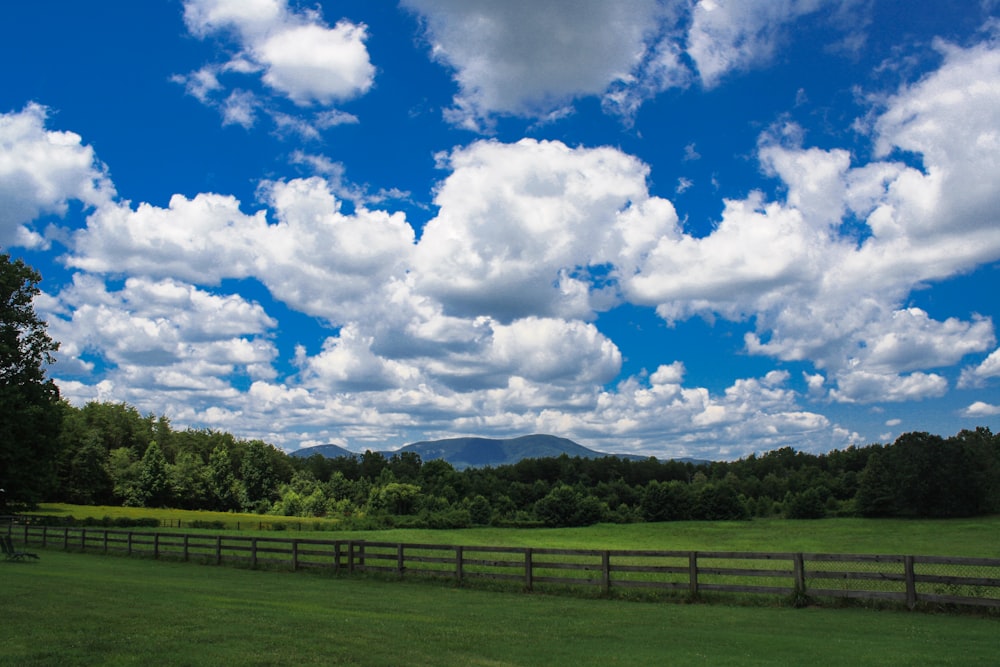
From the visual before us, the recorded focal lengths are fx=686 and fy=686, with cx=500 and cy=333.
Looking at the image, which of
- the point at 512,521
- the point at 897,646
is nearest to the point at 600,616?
the point at 897,646

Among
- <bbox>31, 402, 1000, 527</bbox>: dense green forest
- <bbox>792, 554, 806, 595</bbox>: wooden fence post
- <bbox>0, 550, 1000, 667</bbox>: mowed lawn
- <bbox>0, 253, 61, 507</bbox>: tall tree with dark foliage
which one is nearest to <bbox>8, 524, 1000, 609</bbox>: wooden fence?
<bbox>792, 554, 806, 595</bbox>: wooden fence post

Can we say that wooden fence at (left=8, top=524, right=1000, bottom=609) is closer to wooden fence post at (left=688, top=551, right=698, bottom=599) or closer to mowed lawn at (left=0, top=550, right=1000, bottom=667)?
wooden fence post at (left=688, top=551, right=698, bottom=599)

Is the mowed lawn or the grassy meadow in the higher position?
the mowed lawn

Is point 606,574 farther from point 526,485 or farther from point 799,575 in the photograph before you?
point 526,485

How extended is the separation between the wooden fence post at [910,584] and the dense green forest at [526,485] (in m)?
71.0

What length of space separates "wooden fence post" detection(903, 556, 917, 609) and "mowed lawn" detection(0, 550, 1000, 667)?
0.36 meters

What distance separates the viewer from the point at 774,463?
147250 millimetres

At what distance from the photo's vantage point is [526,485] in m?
120

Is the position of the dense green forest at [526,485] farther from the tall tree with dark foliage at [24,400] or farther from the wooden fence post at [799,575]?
the wooden fence post at [799,575]

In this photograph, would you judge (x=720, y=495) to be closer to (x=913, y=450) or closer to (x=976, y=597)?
(x=913, y=450)

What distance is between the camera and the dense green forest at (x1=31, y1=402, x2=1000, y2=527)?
284 feet

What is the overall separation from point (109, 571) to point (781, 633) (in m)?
21.9

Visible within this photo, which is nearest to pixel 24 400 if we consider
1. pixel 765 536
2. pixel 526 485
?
pixel 765 536

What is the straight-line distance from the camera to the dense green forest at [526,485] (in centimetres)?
8650
